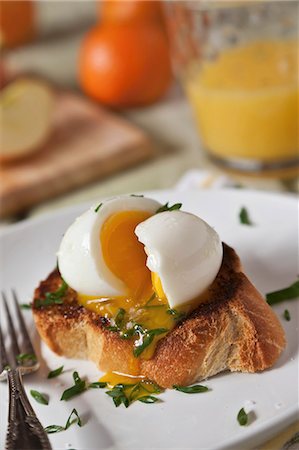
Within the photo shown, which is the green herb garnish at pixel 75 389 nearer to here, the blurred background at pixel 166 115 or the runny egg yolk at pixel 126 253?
the runny egg yolk at pixel 126 253

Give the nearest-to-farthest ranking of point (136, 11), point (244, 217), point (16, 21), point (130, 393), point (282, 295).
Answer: point (130, 393)
point (282, 295)
point (244, 217)
point (136, 11)
point (16, 21)

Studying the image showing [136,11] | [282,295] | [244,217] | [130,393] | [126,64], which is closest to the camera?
[130,393]

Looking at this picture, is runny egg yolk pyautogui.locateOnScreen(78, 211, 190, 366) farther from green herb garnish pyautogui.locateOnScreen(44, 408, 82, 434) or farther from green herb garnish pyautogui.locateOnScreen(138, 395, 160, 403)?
green herb garnish pyautogui.locateOnScreen(44, 408, 82, 434)

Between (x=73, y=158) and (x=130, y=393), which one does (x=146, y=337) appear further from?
(x=73, y=158)

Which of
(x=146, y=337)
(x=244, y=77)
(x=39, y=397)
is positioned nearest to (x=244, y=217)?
(x=146, y=337)

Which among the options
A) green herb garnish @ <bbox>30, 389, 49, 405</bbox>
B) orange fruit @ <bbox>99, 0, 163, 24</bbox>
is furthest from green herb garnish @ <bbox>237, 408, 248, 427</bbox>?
orange fruit @ <bbox>99, 0, 163, 24</bbox>

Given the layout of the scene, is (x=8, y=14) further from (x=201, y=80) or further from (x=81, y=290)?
(x=81, y=290)
